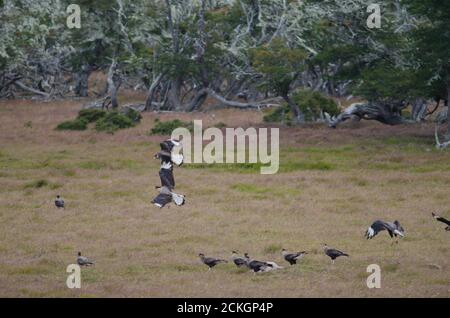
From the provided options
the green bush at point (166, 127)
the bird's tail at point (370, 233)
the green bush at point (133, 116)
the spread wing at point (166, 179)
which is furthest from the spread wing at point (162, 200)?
the green bush at point (133, 116)

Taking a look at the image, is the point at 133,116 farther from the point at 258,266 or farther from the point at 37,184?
the point at 258,266

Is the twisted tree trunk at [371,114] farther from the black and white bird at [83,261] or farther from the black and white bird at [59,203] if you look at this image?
the black and white bird at [83,261]

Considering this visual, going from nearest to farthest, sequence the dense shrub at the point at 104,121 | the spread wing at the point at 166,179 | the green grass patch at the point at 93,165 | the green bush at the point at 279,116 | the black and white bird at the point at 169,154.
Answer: the spread wing at the point at 166,179
the black and white bird at the point at 169,154
the green grass patch at the point at 93,165
the dense shrub at the point at 104,121
the green bush at the point at 279,116

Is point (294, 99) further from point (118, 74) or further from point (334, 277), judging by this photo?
point (334, 277)

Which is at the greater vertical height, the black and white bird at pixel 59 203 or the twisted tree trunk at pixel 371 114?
the twisted tree trunk at pixel 371 114

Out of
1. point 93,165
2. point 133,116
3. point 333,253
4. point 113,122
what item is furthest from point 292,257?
point 133,116

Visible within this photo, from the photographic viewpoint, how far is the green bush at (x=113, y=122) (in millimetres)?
39094

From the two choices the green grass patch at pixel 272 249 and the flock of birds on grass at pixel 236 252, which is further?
the green grass patch at pixel 272 249

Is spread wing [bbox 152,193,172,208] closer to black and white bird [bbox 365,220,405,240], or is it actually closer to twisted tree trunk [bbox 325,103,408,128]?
black and white bird [bbox 365,220,405,240]

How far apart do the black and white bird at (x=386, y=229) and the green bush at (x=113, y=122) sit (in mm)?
21720

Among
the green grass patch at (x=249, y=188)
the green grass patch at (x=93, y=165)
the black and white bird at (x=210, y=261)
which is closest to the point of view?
the black and white bird at (x=210, y=261)

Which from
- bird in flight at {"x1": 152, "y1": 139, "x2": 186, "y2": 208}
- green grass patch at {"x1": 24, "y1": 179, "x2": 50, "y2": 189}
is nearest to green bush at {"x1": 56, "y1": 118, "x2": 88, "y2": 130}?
bird in flight at {"x1": 152, "y1": 139, "x2": 186, "y2": 208}

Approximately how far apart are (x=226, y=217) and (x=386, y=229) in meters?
4.30

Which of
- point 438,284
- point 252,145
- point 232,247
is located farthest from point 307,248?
point 252,145
